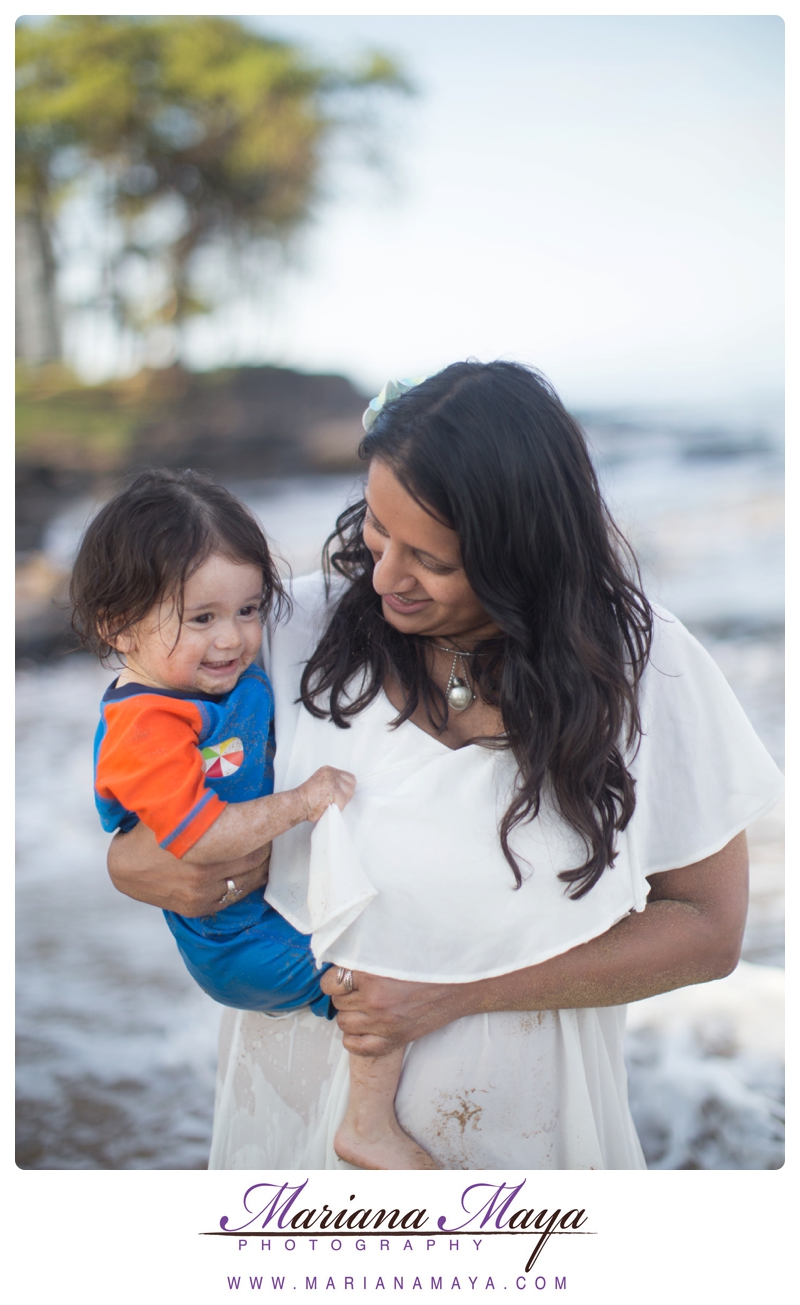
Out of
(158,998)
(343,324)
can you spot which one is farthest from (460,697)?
(343,324)

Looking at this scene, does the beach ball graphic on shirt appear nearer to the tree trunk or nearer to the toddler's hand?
the toddler's hand

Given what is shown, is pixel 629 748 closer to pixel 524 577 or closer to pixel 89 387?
pixel 524 577

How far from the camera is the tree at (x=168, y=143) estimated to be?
5059 mm

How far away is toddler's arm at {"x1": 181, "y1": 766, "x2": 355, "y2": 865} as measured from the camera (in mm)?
1175

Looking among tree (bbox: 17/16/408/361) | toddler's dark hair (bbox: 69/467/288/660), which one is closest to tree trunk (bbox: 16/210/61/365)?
tree (bbox: 17/16/408/361)

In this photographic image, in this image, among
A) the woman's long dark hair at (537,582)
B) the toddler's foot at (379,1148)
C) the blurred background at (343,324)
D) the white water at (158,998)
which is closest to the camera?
the woman's long dark hair at (537,582)

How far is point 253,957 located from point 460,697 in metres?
0.46

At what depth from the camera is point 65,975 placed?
11.9 ft

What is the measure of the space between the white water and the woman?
9.8 inches

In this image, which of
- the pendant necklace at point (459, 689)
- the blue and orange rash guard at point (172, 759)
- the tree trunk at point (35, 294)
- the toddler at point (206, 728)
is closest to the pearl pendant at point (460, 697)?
the pendant necklace at point (459, 689)

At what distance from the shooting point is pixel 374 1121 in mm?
1241

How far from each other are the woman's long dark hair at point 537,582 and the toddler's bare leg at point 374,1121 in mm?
343

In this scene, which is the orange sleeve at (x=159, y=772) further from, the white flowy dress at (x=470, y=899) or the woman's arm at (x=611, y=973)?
the woman's arm at (x=611, y=973)
